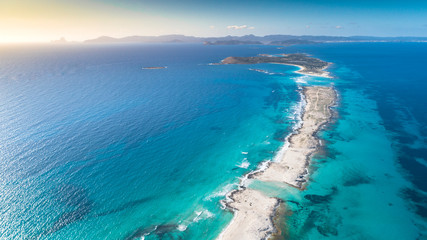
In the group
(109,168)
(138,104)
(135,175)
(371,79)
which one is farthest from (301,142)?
(371,79)

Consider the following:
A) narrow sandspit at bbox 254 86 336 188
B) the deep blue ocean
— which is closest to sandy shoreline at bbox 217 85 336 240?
narrow sandspit at bbox 254 86 336 188

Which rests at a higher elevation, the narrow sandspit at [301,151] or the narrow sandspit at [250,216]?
the narrow sandspit at [301,151]

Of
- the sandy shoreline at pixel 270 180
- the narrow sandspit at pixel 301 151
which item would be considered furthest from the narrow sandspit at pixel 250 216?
the narrow sandspit at pixel 301 151

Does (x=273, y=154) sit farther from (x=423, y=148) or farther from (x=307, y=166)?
(x=423, y=148)

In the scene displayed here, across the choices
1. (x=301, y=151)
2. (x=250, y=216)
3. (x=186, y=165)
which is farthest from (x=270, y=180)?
(x=186, y=165)

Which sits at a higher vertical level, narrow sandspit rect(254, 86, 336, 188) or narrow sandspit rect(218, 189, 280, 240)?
narrow sandspit rect(254, 86, 336, 188)

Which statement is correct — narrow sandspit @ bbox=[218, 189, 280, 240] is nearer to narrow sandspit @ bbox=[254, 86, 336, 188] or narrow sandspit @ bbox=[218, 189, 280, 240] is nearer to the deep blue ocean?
the deep blue ocean

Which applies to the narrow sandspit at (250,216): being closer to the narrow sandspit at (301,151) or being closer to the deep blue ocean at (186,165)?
the deep blue ocean at (186,165)
